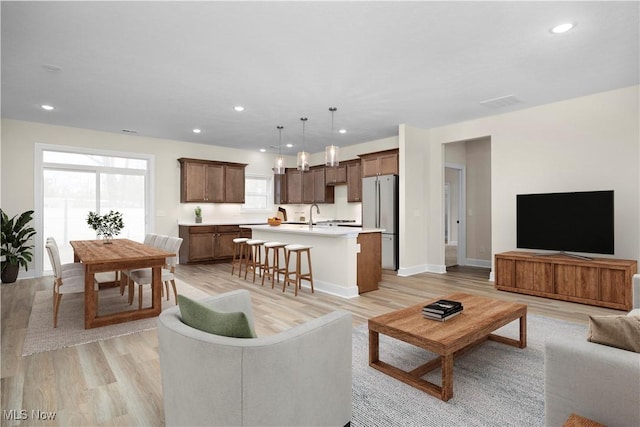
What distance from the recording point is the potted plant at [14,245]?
5203mm

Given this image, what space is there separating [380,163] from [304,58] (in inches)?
147

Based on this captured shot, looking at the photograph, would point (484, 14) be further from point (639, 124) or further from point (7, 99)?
point (7, 99)

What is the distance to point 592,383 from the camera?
55.6 inches

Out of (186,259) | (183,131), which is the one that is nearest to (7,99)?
(183,131)

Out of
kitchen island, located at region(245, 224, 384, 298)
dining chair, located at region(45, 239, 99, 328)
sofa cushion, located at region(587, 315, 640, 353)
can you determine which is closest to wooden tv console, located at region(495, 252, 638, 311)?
kitchen island, located at region(245, 224, 384, 298)

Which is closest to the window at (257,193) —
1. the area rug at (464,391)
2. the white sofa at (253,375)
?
the area rug at (464,391)

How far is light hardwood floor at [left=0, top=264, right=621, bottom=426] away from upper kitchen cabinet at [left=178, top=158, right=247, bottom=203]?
2.76 metres

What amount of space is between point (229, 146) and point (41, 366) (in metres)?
6.15

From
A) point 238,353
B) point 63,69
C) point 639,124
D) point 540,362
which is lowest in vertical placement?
point 540,362

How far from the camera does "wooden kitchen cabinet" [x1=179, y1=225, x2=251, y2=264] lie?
7.03 metres

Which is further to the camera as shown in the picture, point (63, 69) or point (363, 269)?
point (363, 269)

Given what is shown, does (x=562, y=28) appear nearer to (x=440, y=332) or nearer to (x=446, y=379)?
(x=440, y=332)

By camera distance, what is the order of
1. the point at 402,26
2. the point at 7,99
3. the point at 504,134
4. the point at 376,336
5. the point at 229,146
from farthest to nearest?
the point at 229,146 < the point at 504,134 < the point at 7,99 < the point at 402,26 < the point at 376,336

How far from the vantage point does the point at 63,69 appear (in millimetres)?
3600
